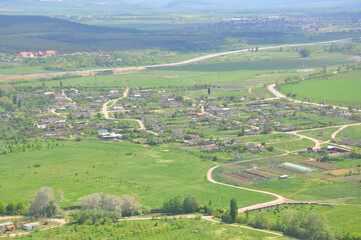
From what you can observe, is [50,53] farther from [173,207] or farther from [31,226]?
[31,226]

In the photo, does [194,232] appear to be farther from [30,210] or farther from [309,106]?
[309,106]

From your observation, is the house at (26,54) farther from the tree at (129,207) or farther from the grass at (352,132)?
the tree at (129,207)

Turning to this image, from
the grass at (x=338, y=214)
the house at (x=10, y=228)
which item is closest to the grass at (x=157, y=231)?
the house at (x=10, y=228)

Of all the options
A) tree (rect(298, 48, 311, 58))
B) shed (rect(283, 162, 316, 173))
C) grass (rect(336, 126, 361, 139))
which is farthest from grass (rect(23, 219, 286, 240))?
tree (rect(298, 48, 311, 58))

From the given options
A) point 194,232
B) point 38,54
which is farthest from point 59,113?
point 38,54

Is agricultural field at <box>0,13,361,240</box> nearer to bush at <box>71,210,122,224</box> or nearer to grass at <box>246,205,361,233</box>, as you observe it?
grass at <box>246,205,361,233</box>

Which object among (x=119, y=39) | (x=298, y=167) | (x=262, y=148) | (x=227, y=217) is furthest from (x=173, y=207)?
(x=119, y=39)
